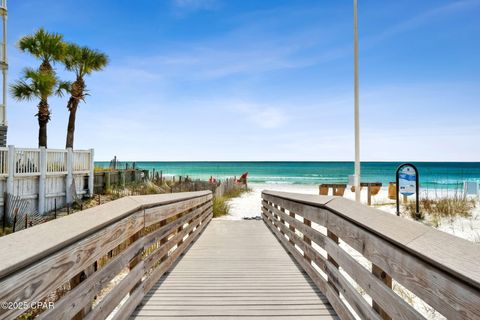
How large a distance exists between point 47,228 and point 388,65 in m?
20.1

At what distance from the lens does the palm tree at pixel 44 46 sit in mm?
21953

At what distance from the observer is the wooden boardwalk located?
3402 millimetres

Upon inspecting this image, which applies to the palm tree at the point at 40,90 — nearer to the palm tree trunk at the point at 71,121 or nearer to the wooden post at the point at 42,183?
the palm tree trunk at the point at 71,121

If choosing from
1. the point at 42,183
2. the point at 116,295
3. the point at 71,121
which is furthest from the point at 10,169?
the point at 116,295

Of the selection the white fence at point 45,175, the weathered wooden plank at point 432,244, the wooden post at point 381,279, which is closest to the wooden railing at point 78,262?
the weathered wooden plank at point 432,244

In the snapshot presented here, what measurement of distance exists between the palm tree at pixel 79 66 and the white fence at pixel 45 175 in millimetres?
6831

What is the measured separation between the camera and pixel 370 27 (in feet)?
52.0

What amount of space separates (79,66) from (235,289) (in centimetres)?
2401

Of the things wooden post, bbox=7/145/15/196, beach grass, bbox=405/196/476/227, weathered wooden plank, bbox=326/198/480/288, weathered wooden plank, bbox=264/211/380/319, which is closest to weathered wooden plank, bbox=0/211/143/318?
weathered wooden plank, bbox=326/198/480/288

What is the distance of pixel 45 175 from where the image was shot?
1441cm

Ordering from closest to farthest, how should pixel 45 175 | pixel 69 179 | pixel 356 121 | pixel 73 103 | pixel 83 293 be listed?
pixel 83 293 < pixel 356 121 < pixel 45 175 < pixel 69 179 < pixel 73 103

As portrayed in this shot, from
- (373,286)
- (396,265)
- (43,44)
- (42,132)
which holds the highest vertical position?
(43,44)

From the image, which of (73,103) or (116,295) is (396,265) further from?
(73,103)

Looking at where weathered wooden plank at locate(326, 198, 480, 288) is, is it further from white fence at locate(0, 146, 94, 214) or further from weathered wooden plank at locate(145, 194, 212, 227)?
white fence at locate(0, 146, 94, 214)
